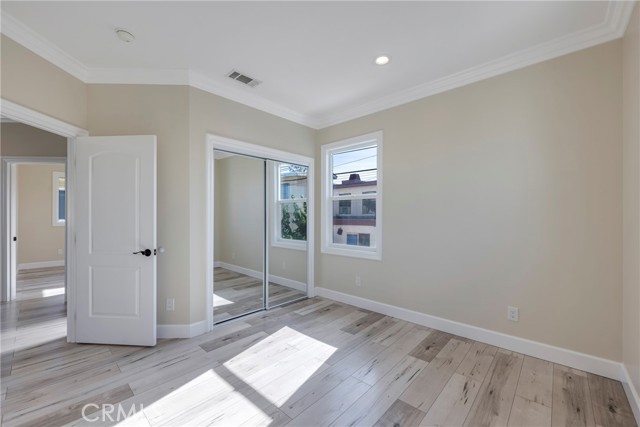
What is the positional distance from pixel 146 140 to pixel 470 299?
3652 millimetres

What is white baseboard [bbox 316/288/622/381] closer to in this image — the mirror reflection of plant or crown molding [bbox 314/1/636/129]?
the mirror reflection of plant

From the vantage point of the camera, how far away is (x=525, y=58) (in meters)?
2.42

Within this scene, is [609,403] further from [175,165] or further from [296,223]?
[175,165]

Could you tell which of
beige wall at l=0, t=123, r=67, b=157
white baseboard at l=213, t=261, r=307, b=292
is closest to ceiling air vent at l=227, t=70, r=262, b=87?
white baseboard at l=213, t=261, r=307, b=292

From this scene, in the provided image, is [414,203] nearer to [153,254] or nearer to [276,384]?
[276,384]

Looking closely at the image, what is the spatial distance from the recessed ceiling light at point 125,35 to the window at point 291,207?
6.96 ft

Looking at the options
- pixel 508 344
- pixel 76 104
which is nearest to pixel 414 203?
pixel 508 344

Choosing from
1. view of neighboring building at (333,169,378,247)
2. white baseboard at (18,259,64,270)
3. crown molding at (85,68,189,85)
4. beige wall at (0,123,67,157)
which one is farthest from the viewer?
white baseboard at (18,259,64,270)

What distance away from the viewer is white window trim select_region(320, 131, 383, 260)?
3.47m

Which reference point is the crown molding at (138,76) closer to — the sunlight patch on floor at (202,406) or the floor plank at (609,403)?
the sunlight patch on floor at (202,406)

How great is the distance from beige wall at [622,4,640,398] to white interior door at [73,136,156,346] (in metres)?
3.77

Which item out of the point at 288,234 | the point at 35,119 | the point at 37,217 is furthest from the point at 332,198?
the point at 37,217

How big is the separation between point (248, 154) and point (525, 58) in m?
3.04

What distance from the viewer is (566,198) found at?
2244 millimetres
